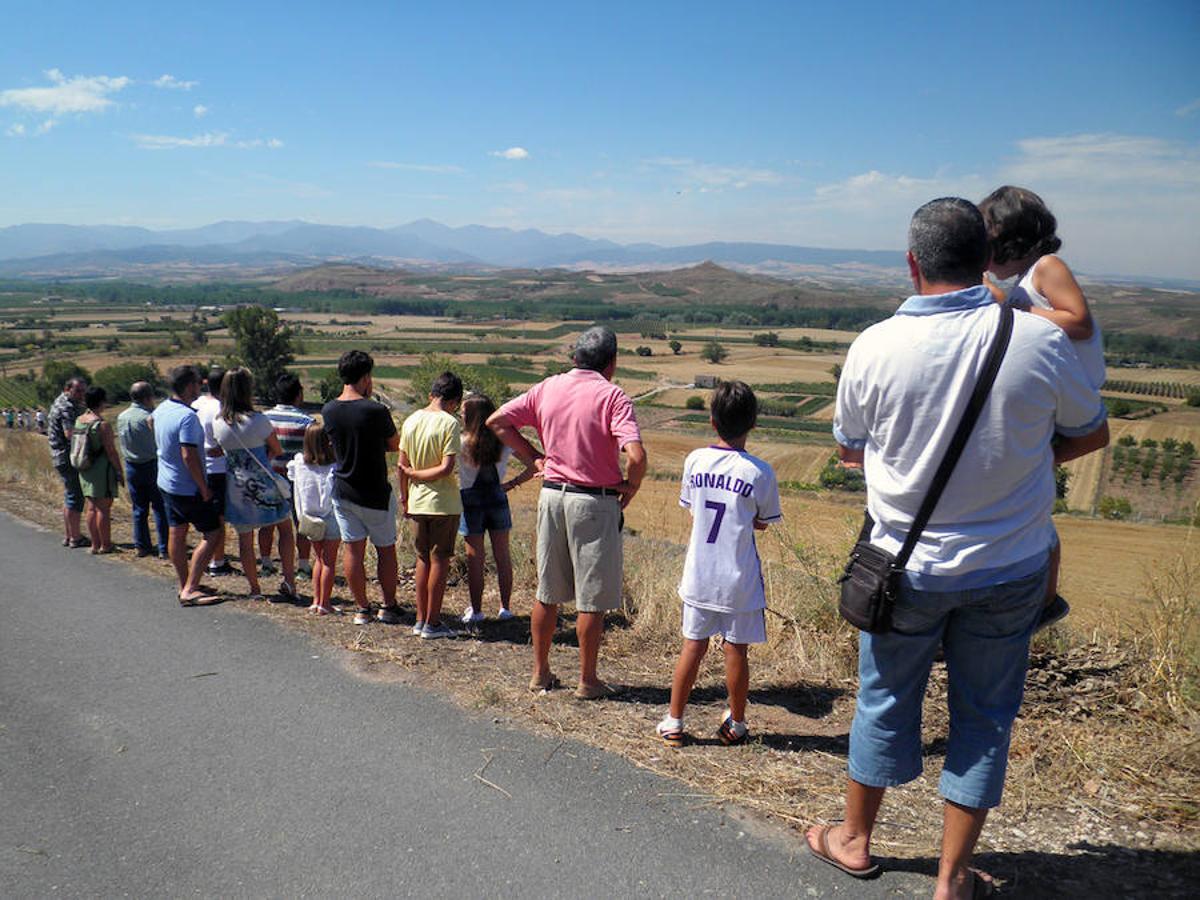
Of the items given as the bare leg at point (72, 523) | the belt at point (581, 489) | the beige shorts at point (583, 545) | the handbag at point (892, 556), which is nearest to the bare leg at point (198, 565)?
the bare leg at point (72, 523)

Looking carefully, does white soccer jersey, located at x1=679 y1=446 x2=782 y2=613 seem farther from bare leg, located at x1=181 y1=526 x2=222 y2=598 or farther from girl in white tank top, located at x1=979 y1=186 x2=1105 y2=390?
bare leg, located at x1=181 y1=526 x2=222 y2=598

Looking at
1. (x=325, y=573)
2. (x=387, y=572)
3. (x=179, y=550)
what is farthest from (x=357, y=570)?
(x=179, y=550)

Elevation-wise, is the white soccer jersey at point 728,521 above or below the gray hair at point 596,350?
below

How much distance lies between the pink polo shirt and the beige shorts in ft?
0.38

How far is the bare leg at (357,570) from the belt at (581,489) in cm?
198

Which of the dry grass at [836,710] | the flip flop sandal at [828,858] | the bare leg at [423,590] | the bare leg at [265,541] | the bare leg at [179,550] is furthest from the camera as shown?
the bare leg at [265,541]

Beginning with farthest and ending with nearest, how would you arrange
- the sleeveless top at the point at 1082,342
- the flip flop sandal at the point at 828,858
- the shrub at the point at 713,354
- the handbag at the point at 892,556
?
the shrub at the point at 713,354
the flip flop sandal at the point at 828,858
the sleeveless top at the point at 1082,342
the handbag at the point at 892,556

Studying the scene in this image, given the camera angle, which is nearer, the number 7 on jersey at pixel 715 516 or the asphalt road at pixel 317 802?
the asphalt road at pixel 317 802

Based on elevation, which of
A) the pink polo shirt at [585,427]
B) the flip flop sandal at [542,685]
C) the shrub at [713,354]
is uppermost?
the pink polo shirt at [585,427]

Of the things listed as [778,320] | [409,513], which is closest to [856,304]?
[778,320]

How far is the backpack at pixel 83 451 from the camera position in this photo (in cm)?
782

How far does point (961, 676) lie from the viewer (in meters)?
2.53

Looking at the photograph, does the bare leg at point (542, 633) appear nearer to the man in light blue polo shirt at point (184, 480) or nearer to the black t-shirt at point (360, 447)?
the black t-shirt at point (360, 447)

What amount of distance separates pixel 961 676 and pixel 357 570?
4.11 metres
